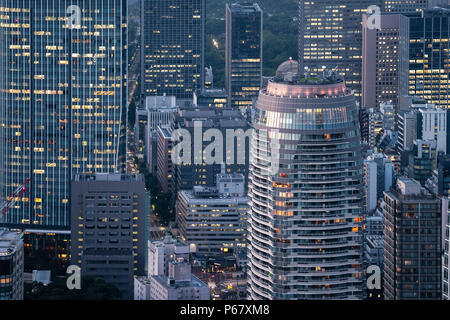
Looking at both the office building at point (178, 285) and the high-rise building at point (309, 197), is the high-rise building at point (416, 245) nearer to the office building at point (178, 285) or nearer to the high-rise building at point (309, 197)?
the high-rise building at point (309, 197)

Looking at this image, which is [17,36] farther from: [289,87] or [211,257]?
[289,87]

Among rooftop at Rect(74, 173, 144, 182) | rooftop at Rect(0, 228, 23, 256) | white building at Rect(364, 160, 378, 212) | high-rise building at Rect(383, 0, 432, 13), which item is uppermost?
high-rise building at Rect(383, 0, 432, 13)

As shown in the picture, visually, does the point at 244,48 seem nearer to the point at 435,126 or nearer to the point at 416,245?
the point at 435,126

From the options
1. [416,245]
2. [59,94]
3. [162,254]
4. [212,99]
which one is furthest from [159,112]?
[416,245]

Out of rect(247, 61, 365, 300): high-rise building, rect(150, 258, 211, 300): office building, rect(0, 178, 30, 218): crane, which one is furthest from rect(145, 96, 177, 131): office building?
rect(247, 61, 365, 300): high-rise building

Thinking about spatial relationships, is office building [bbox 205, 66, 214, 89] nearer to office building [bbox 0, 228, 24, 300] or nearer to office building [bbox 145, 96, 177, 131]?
office building [bbox 145, 96, 177, 131]
